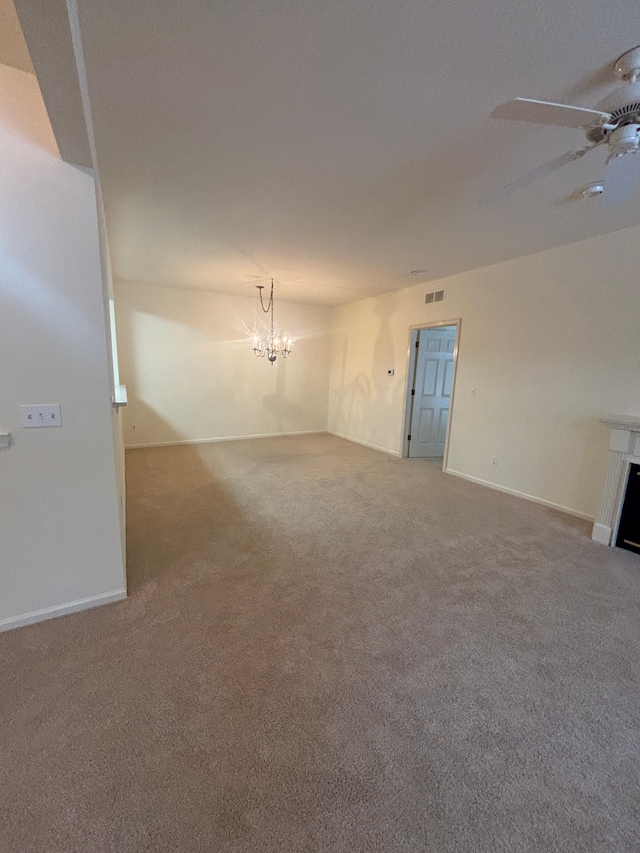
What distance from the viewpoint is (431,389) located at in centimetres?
550

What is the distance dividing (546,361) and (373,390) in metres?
2.84

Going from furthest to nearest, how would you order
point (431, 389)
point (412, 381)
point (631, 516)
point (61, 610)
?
1. point (431, 389)
2. point (412, 381)
3. point (631, 516)
4. point (61, 610)

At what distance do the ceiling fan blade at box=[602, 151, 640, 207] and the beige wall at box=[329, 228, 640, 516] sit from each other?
5.97 feet

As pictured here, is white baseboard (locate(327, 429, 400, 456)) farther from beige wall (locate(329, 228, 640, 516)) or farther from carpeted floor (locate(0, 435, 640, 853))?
carpeted floor (locate(0, 435, 640, 853))

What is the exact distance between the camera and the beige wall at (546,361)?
10.2ft

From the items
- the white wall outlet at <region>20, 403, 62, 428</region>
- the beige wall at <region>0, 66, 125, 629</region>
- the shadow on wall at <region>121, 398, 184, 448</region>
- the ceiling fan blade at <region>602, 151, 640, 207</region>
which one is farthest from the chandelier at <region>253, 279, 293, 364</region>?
the ceiling fan blade at <region>602, 151, 640, 207</region>

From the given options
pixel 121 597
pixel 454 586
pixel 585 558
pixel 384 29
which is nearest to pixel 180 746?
pixel 121 597

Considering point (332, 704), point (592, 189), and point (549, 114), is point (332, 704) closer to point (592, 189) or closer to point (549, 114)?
point (549, 114)

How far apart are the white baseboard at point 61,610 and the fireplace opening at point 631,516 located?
380 centimetres

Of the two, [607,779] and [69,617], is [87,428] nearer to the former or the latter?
[69,617]

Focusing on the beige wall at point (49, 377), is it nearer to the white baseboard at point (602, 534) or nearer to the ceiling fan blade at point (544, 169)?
the ceiling fan blade at point (544, 169)

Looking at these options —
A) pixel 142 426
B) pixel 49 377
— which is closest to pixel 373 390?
pixel 142 426

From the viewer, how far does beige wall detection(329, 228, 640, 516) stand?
3.11 metres

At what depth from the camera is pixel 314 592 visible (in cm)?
220
